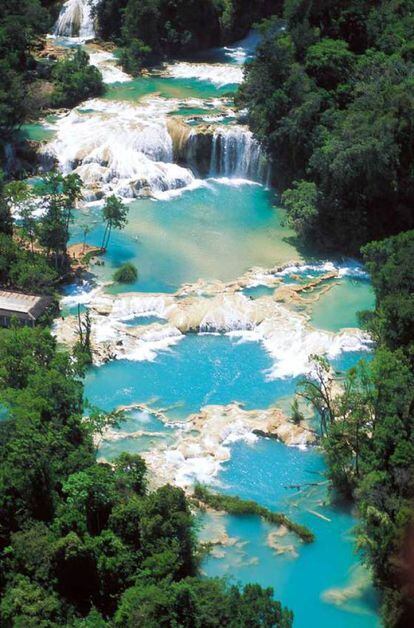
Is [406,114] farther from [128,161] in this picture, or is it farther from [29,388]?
[29,388]

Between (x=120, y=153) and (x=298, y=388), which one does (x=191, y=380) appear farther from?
(x=120, y=153)

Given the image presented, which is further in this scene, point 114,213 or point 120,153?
point 120,153

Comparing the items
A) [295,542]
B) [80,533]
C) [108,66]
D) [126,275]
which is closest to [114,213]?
[126,275]

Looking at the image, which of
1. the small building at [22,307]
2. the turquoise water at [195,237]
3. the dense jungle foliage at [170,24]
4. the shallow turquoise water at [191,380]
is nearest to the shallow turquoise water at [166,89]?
the dense jungle foliage at [170,24]

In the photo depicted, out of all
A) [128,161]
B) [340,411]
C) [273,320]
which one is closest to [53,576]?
[340,411]

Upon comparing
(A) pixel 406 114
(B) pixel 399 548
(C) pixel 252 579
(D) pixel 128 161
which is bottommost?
(C) pixel 252 579

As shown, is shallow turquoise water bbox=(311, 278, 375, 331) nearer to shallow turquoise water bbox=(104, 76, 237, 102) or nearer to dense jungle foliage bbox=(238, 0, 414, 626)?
dense jungle foliage bbox=(238, 0, 414, 626)

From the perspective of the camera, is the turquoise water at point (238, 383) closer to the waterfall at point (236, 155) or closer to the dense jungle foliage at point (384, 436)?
the waterfall at point (236, 155)
